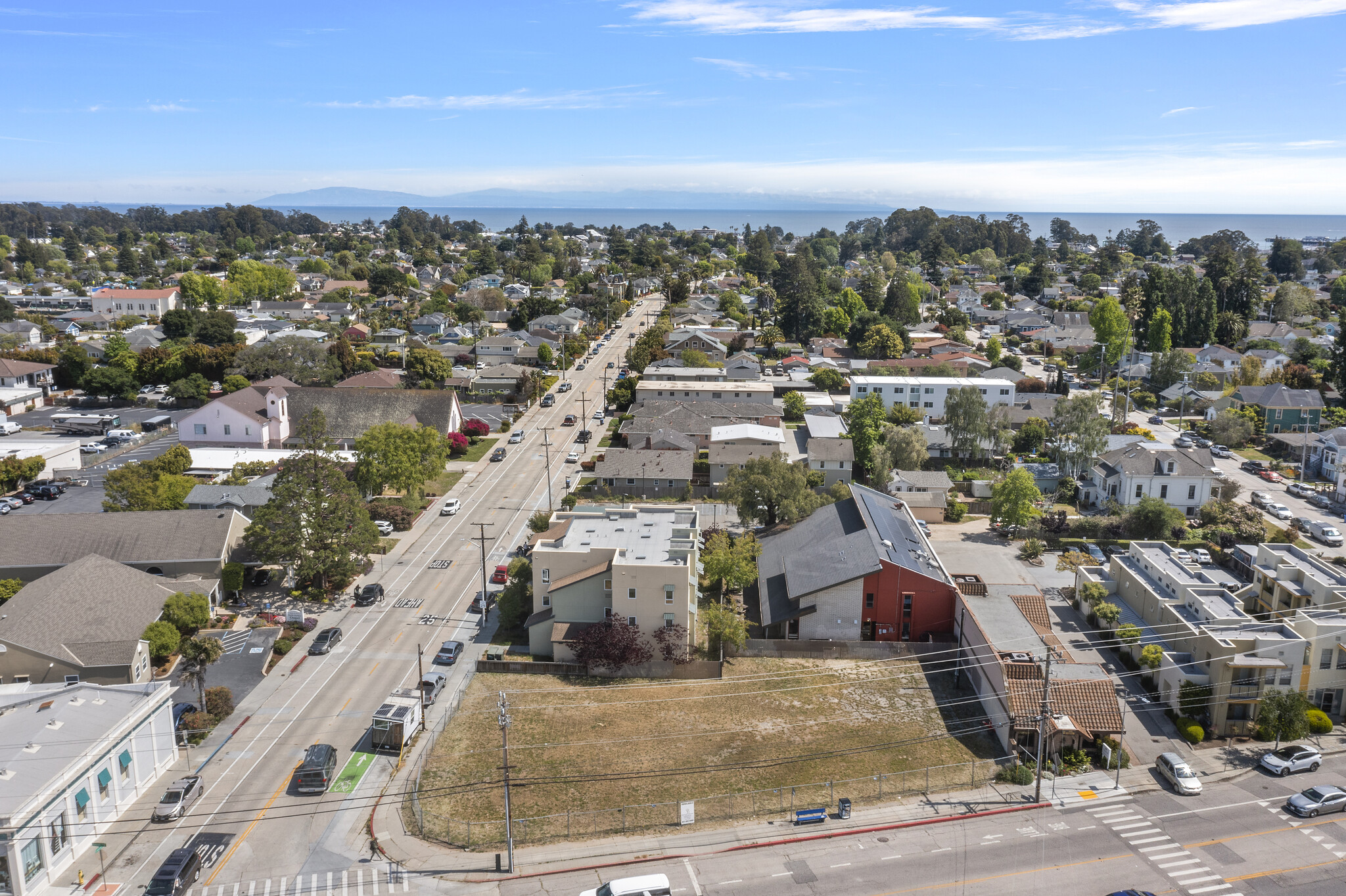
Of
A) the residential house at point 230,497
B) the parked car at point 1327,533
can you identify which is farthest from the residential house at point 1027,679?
the residential house at point 230,497

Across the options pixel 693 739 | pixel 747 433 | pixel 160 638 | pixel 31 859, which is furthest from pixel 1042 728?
pixel 747 433

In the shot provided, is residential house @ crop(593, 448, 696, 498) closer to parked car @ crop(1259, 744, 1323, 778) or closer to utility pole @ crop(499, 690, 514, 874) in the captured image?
utility pole @ crop(499, 690, 514, 874)

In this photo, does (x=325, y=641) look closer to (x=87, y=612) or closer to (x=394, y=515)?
(x=87, y=612)

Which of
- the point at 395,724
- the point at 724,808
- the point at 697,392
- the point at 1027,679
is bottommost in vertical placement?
the point at 724,808

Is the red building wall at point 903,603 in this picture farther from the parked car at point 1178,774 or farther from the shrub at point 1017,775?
the parked car at point 1178,774

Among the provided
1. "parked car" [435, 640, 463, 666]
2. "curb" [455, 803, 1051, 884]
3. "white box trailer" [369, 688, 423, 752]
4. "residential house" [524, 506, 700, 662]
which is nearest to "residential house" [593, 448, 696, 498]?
"residential house" [524, 506, 700, 662]

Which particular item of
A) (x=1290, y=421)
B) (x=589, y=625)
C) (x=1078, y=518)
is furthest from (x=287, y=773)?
(x=1290, y=421)
